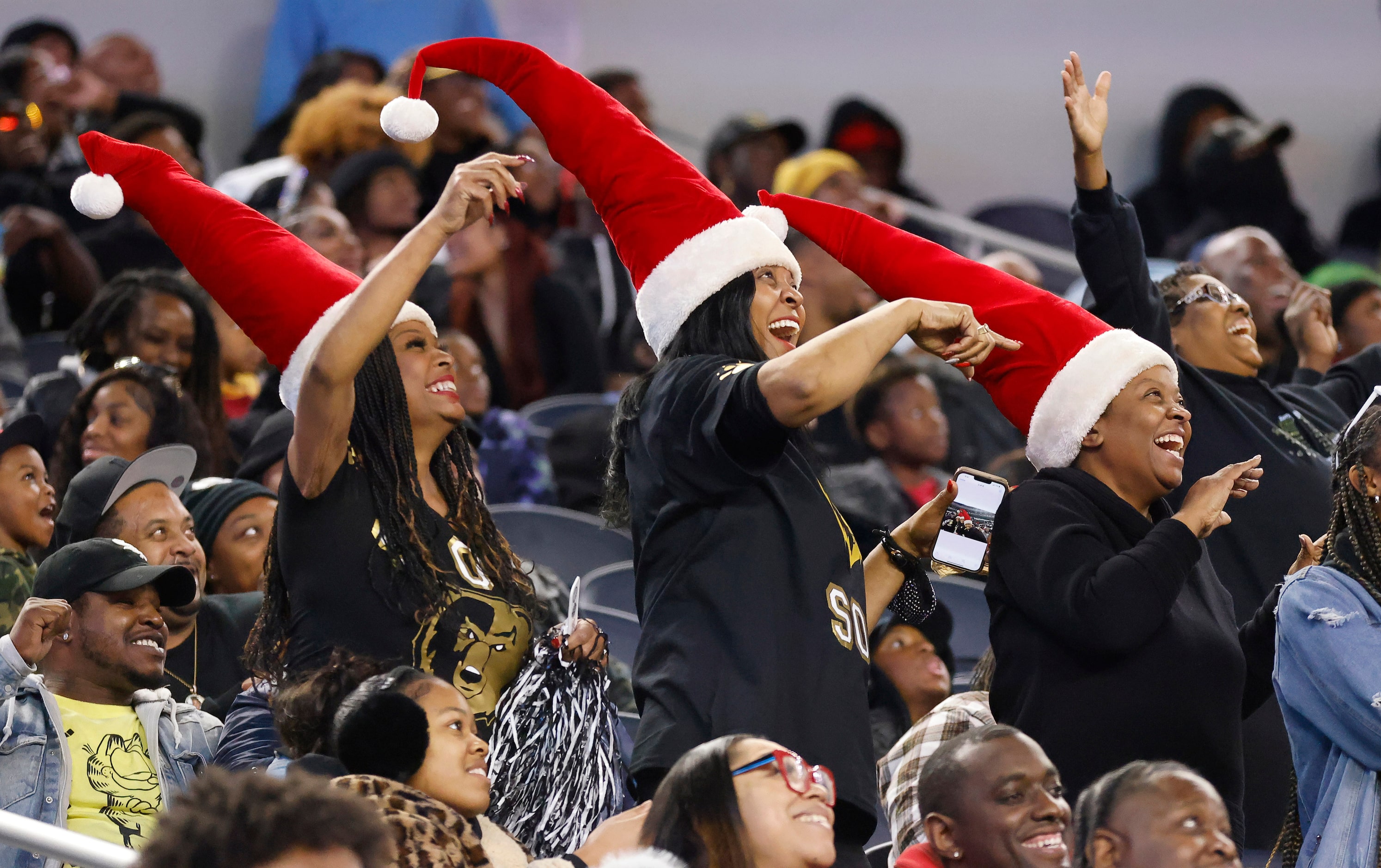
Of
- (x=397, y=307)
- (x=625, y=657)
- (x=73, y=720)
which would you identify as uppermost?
(x=397, y=307)

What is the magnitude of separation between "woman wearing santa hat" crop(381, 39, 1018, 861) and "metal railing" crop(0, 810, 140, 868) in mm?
849

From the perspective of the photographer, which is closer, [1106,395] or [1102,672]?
[1102,672]

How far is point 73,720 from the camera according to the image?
378cm

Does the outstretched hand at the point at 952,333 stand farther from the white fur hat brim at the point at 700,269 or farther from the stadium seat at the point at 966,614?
the stadium seat at the point at 966,614

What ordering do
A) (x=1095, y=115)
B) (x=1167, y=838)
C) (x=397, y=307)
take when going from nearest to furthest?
(x=1167, y=838), (x=397, y=307), (x=1095, y=115)

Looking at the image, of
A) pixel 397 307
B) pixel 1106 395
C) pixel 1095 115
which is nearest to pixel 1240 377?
pixel 1095 115

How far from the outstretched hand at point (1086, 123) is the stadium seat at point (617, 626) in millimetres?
1694

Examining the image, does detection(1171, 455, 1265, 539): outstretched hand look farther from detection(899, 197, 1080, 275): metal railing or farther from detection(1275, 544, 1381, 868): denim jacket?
detection(899, 197, 1080, 275): metal railing

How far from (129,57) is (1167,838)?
7.13 metres

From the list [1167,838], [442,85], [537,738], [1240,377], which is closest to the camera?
[1167,838]

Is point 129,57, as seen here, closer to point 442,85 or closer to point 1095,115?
point 442,85

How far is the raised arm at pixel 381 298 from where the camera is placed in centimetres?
329

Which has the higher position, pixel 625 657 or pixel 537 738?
pixel 537 738

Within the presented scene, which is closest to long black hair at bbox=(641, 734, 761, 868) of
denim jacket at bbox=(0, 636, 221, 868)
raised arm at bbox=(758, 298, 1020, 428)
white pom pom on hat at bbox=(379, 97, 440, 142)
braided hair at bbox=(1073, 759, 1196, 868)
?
raised arm at bbox=(758, 298, 1020, 428)
